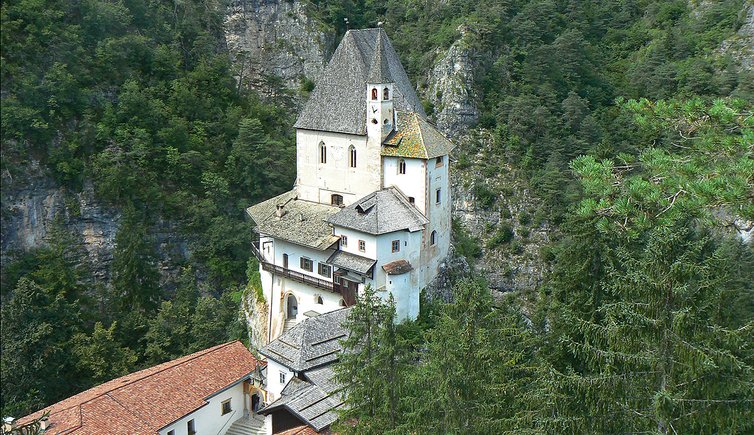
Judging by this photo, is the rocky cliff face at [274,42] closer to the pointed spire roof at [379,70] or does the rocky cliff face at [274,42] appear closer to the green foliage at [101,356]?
the green foliage at [101,356]

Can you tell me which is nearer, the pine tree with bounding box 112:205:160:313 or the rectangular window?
the rectangular window

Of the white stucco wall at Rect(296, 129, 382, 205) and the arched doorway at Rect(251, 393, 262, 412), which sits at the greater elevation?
the white stucco wall at Rect(296, 129, 382, 205)

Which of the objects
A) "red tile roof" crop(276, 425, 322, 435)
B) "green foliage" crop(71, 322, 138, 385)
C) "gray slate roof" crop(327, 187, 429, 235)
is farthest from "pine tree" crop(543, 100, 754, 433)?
"green foliage" crop(71, 322, 138, 385)

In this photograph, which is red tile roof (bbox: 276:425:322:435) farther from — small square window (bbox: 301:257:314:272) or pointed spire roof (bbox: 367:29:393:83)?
pointed spire roof (bbox: 367:29:393:83)

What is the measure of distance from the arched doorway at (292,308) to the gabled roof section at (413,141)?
963cm

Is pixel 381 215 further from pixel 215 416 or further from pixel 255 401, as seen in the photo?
pixel 215 416

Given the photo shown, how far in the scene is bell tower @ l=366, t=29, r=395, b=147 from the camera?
125ft

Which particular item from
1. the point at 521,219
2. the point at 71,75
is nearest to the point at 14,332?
the point at 71,75

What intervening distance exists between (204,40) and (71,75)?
53.2 ft

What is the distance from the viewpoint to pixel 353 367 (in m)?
22.6

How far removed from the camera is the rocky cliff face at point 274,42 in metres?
72.9

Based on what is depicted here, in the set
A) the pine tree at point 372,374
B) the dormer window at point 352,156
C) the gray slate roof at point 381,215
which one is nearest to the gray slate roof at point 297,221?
the gray slate roof at point 381,215

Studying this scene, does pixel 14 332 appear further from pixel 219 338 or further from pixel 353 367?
pixel 353 367

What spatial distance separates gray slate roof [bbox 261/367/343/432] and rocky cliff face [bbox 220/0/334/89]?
45.9 meters
